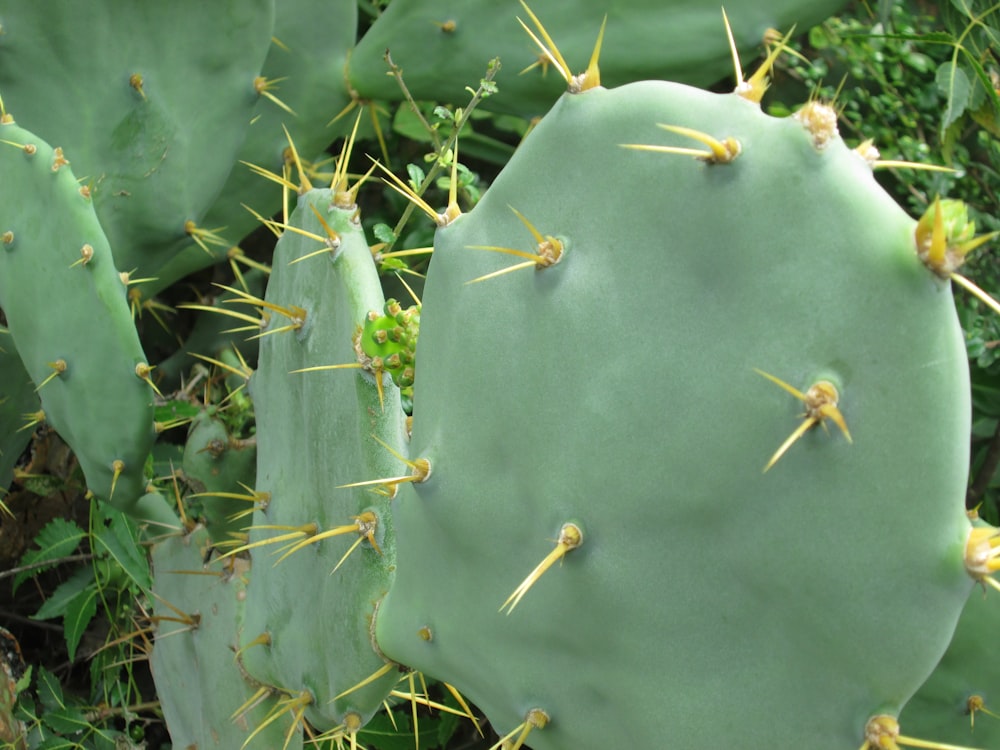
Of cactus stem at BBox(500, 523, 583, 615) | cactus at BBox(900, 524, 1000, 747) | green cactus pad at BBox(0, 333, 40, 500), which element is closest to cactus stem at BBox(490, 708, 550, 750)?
cactus stem at BBox(500, 523, 583, 615)

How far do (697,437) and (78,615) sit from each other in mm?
1211

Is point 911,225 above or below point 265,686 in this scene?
above

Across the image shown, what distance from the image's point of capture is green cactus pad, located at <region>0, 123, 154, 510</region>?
1315mm

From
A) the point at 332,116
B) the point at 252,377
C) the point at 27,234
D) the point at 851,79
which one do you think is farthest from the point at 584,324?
the point at 851,79

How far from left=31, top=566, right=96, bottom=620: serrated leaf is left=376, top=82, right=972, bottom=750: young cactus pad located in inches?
39.6

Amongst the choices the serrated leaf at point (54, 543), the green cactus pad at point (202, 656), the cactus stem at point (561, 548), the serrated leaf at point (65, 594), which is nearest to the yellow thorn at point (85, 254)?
the green cactus pad at point (202, 656)

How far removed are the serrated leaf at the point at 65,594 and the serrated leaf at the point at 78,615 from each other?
0.01 m

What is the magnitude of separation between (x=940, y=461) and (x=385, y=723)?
1.06 meters

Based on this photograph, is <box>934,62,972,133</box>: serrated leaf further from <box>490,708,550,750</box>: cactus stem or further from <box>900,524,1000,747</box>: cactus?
<box>490,708,550,750</box>: cactus stem

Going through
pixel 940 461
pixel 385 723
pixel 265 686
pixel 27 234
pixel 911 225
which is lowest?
pixel 385 723

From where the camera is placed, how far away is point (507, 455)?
850mm

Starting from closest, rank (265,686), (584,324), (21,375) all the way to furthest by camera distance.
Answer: (584,324) < (265,686) < (21,375)

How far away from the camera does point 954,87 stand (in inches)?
61.6

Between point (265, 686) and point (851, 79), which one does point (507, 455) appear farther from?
point (851, 79)
